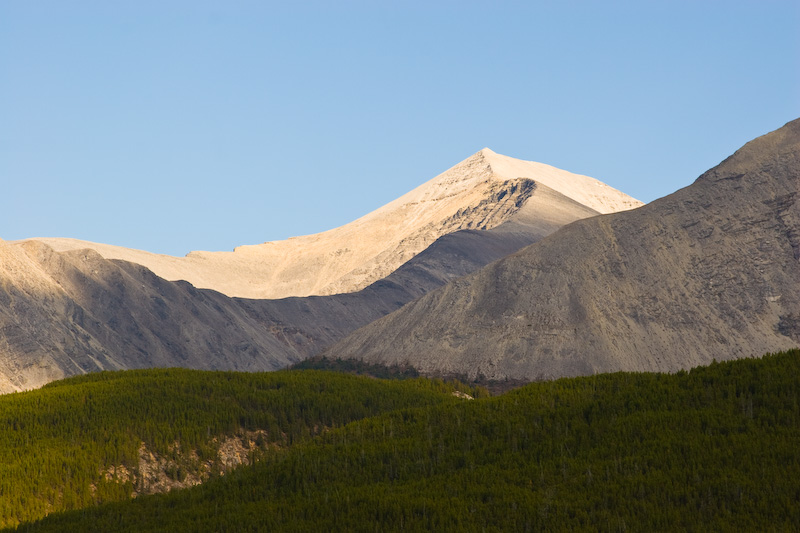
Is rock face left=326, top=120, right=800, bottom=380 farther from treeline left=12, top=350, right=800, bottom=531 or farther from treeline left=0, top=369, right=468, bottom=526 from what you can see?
treeline left=12, top=350, right=800, bottom=531

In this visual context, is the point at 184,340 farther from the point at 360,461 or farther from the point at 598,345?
the point at 360,461

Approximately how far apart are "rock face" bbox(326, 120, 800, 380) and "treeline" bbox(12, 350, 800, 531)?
203 feet

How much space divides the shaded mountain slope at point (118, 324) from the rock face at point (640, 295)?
31.8 meters

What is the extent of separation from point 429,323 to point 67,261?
65.2 m

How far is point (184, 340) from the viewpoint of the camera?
543 ft

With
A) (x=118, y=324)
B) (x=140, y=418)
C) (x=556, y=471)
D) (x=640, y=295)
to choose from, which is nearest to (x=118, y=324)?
(x=118, y=324)

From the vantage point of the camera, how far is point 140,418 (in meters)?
69.4

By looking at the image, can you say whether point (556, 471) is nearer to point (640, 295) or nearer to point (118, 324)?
point (640, 295)

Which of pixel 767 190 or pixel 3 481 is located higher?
pixel 767 190

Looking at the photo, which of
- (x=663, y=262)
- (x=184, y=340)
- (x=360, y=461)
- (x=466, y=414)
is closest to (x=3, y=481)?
(x=360, y=461)

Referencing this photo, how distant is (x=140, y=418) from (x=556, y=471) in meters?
34.5

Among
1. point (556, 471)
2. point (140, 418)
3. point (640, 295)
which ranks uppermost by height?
point (640, 295)

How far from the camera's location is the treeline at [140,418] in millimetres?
58625

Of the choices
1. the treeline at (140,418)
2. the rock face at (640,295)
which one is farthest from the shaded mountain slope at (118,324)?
the treeline at (140,418)
